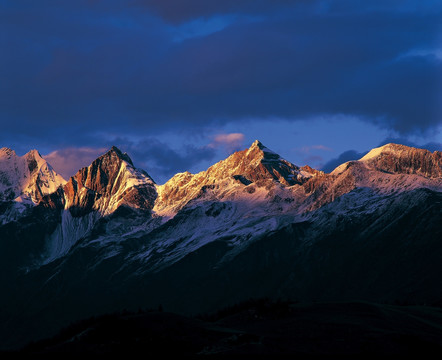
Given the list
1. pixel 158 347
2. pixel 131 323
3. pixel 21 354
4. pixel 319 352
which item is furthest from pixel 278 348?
pixel 21 354

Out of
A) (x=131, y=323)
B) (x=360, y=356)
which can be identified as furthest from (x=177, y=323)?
(x=360, y=356)

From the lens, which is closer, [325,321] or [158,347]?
[158,347]

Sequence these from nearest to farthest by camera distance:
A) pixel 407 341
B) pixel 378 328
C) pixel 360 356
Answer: pixel 360 356, pixel 407 341, pixel 378 328

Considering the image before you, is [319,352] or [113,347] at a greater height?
[113,347]

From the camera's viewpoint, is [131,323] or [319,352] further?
[131,323]

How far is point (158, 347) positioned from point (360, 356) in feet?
129

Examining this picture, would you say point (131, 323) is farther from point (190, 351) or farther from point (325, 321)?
point (325, 321)

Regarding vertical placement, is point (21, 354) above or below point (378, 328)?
above

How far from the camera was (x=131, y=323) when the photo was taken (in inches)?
7490

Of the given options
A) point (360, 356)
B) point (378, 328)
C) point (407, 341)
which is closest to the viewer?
point (360, 356)

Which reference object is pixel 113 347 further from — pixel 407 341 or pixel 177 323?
pixel 407 341

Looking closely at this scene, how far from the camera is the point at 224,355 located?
542 ft

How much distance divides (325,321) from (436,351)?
32.0m

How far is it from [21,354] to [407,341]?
7836cm
